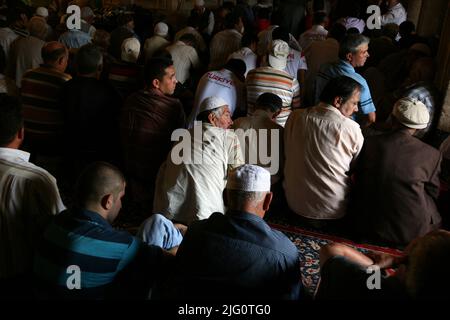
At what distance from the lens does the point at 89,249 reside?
176 cm

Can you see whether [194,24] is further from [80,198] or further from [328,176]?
[80,198]

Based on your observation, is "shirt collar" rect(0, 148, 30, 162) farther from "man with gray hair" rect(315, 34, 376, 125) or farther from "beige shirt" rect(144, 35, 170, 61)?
"beige shirt" rect(144, 35, 170, 61)

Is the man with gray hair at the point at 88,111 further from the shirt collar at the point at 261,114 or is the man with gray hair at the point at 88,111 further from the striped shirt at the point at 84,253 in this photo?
the striped shirt at the point at 84,253

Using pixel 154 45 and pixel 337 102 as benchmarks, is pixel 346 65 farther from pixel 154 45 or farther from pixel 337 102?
pixel 154 45

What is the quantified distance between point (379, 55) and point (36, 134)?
142 inches

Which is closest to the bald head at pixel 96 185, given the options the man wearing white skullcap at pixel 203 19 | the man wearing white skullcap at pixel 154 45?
the man wearing white skullcap at pixel 154 45

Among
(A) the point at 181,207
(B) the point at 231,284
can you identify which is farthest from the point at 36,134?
(B) the point at 231,284

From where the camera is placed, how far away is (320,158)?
10.3ft

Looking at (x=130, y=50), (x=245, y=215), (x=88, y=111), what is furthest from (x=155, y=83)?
(x=245, y=215)

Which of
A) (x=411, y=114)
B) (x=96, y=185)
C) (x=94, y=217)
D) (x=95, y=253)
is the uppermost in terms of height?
(x=411, y=114)

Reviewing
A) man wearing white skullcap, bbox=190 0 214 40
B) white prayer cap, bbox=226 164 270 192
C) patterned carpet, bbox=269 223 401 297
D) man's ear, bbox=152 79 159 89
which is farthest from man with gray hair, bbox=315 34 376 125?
man wearing white skullcap, bbox=190 0 214 40

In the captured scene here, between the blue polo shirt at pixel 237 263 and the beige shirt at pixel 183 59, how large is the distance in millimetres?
3588

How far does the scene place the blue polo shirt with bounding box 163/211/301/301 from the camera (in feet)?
5.68

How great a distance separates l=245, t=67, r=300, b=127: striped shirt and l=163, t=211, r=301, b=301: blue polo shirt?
2.33 m
